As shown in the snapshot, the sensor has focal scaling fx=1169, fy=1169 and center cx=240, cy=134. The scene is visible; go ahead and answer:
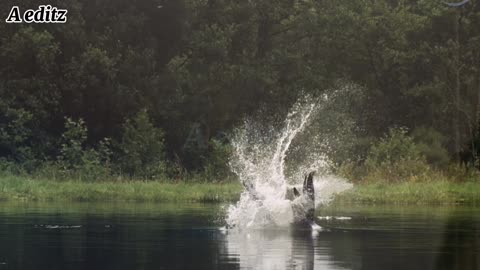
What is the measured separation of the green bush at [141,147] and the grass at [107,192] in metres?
6.72

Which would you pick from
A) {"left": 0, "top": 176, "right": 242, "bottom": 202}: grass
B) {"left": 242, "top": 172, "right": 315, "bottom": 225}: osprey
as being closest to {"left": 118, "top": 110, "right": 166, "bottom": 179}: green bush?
{"left": 0, "top": 176, "right": 242, "bottom": 202}: grass

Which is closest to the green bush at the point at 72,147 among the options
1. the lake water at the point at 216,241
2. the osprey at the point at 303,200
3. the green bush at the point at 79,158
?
the green bush at the point at 79,158

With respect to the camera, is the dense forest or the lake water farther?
the dense forest

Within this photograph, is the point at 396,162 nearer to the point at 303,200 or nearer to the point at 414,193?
the point at 414,193

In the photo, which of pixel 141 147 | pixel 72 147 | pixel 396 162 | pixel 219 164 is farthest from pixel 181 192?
pixel 396 162

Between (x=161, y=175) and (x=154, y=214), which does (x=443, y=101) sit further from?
(x=154, y=214)

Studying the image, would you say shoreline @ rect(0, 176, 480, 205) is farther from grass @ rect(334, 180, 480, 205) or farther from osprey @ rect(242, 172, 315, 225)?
osprey @ rect(242, 172, 315, 225)

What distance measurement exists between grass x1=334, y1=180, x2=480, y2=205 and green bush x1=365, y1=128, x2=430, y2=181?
5.42 ft

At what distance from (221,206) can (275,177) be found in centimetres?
637

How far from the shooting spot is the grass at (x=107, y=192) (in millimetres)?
35750

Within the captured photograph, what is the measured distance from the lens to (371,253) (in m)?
18.9

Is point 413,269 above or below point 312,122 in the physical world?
below

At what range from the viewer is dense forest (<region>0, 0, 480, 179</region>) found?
4550 centimetres

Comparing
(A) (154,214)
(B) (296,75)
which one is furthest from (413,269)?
(B) (296,75)
